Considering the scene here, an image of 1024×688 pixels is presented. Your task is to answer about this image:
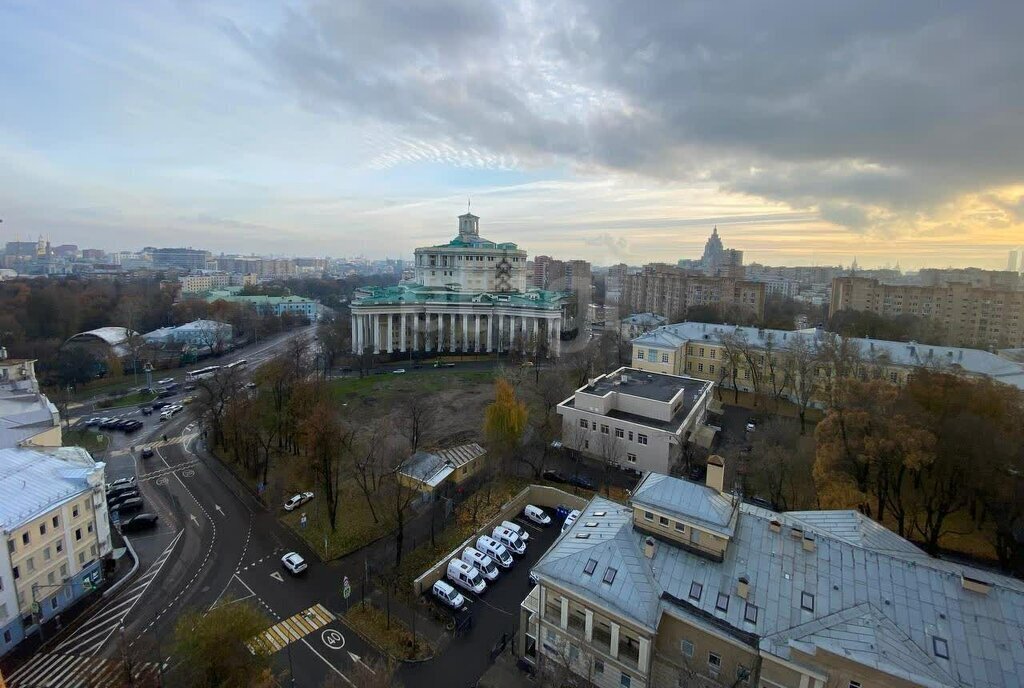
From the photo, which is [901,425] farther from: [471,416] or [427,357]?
[427,357]

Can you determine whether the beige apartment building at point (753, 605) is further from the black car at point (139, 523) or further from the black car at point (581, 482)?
the black car at point (139, 523)

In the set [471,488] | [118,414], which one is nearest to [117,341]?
[118,414]

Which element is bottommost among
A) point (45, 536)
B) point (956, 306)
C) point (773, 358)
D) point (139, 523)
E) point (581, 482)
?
point (139, 523)

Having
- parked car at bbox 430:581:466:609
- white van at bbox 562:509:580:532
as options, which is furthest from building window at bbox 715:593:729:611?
parked car at bbox 430:581:466:609

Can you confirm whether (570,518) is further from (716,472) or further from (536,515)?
(716,472)

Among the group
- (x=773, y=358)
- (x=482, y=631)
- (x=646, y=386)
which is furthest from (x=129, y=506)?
(x=773, y=358)

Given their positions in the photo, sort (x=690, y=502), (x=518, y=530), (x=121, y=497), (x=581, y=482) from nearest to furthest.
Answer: (x=690, y=502) → (x=518, y=530) → (x=121, y=497) → (x=581, y=482)
